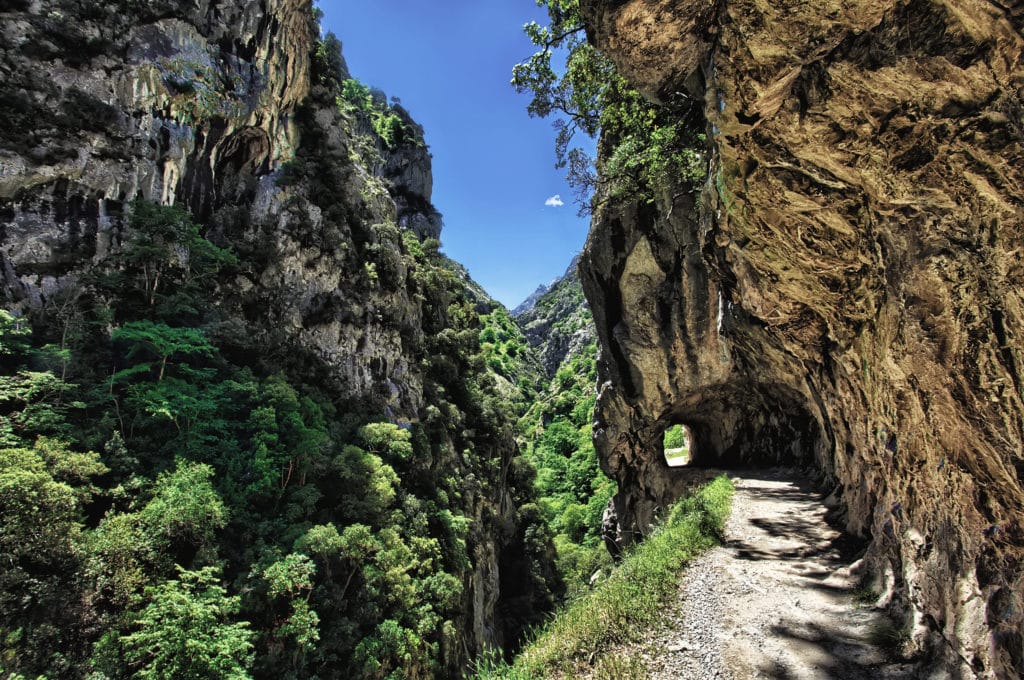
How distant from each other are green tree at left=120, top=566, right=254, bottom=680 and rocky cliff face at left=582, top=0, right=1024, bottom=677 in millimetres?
10828

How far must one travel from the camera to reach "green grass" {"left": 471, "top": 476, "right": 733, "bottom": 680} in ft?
15.4

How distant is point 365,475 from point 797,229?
50.9 feet

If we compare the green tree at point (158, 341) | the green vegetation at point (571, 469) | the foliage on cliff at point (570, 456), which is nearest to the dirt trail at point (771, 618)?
the foliage on cliff at point (570, 456)

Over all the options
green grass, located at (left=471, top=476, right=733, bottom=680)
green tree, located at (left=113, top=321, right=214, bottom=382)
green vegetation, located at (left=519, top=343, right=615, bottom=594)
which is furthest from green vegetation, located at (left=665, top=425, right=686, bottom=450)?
green tree, located at (left=113, top=321, right=214, bottom=382)

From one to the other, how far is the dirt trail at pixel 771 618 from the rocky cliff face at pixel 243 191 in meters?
13.3

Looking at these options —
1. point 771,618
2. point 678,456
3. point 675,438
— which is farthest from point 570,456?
point 771,618

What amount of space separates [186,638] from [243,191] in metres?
22.8

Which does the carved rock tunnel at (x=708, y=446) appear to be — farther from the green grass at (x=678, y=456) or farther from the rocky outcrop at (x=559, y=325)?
the rocky outcrop at (x=559, y=325)

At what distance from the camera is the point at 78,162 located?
15.6 metres

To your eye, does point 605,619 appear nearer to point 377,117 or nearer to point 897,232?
point 897,232

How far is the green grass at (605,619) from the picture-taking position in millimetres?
4707

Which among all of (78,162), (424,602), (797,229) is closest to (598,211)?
(797,229)

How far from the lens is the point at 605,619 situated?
5211 mm

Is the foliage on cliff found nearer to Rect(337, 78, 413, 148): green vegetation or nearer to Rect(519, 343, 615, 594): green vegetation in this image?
Rect(519, 343, 615, 594): green vegetation
